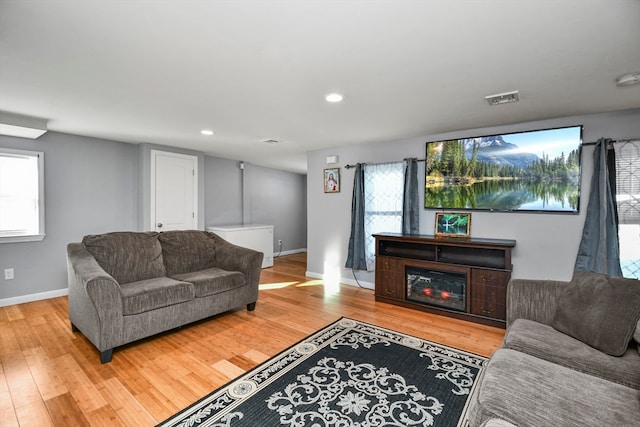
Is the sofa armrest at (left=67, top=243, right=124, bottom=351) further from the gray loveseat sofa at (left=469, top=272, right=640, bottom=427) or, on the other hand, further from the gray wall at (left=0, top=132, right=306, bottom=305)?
the gray loveseat sofa at (left=469, top=272, right=640, bottom=427)

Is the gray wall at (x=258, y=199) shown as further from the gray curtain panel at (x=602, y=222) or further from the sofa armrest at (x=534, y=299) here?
the gray curtain panel at (x=602, y=222)

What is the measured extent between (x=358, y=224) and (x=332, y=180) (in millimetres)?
903

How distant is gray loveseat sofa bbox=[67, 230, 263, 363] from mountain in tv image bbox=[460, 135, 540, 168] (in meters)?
2.89

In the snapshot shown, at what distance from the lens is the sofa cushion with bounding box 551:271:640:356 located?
62.9 inches

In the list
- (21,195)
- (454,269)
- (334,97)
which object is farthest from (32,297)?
(454,269)

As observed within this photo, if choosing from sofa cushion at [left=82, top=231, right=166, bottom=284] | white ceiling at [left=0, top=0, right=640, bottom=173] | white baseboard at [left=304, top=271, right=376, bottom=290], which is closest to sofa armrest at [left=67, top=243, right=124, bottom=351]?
sofa cushion at [left=82, top=231, right=166, bottom=284]

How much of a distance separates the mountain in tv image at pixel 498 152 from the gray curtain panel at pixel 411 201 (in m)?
0.68

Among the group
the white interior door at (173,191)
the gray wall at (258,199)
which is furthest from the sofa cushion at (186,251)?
the gray wall at (258,199)

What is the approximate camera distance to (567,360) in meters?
1.55

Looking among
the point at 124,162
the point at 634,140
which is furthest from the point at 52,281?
the point at 634,140

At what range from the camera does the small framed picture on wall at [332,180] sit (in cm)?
476

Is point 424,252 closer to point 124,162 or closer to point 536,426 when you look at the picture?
point 536,426

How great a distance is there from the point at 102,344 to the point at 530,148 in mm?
4448

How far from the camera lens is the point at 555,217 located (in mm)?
3143
